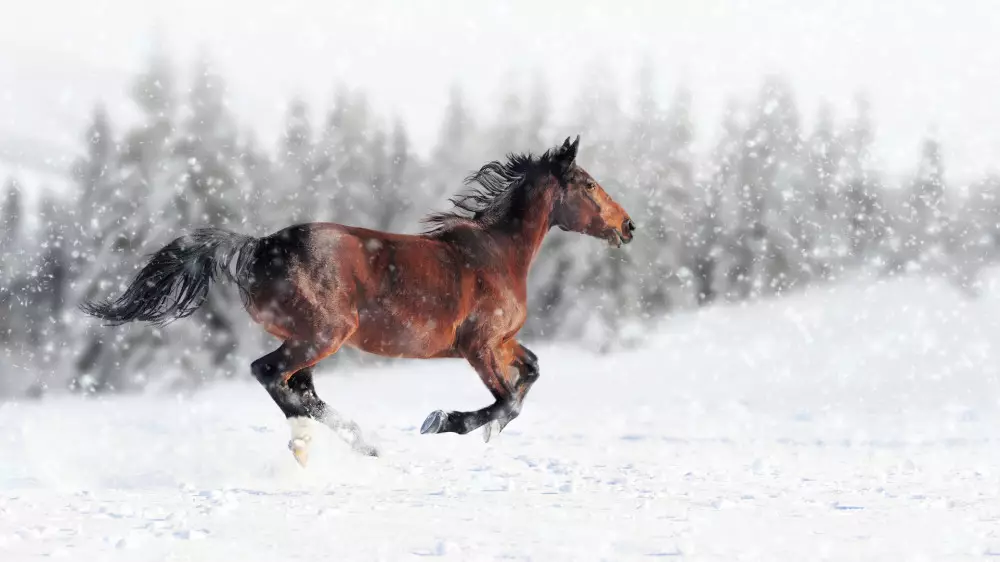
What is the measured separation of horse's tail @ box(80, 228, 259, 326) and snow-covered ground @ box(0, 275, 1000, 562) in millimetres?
1308

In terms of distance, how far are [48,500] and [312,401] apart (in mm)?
2352

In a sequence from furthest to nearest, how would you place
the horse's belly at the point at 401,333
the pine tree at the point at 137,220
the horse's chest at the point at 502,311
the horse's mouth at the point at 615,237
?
the pine tree at the point at 137,220 < the horse's mouth at the point at 615,237 < the horse's chest at the point at 502,311 < the horse's belly at the point at 401,333

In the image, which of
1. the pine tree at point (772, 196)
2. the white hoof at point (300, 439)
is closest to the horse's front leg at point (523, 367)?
the white hoof at point (300, 439)

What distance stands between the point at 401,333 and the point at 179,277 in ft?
6.37

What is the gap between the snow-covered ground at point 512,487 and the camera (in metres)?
5.07

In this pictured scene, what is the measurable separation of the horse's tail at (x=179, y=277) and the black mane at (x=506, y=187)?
6.32ft

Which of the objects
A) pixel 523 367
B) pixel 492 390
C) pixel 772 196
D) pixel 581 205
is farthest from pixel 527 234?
pixel 772 196

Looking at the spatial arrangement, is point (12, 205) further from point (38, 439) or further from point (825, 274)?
point (825, 274)

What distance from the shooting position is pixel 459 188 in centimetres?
1802

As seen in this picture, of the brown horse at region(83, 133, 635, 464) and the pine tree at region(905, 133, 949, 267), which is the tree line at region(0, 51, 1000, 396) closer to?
the pine tree at region(905, 133, 949, 267)

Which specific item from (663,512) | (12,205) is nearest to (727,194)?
(12,205)

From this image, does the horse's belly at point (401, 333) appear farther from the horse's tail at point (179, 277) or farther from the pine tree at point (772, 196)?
the pine tree at point (772, 196)

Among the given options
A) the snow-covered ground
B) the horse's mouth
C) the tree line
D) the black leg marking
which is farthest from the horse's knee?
the tree line

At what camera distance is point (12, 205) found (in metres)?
26.0
